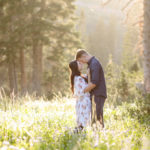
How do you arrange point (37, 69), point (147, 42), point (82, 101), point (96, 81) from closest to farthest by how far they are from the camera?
point (96, 81) < point (82, 101) < point (147, 42) < point (37, 69)

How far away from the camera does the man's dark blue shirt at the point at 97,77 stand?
5121 millimetres

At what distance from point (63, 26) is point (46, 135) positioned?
14892 millimetres

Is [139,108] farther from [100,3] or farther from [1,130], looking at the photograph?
[100,3]

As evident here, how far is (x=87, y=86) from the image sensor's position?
5.20 m

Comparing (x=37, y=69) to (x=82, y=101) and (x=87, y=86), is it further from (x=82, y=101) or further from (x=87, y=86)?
(x=87, y=86)

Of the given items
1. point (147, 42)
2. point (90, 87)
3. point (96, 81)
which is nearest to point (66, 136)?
point (90, 87)

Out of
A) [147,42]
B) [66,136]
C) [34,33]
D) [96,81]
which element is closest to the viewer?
[66,136]

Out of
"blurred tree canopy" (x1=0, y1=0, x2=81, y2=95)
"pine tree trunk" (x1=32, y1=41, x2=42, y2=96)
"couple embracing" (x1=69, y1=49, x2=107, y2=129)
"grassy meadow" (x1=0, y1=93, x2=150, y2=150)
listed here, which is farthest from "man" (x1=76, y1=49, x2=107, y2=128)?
"pine tree trunk" (x1=32, y1=41, x2=42, y2=96)

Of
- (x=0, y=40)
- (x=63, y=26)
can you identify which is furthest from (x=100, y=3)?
(x=0, y=40)

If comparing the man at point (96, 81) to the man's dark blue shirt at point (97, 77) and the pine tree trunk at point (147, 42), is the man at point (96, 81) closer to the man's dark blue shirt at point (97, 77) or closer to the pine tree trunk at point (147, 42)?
the man's dark blue shirt at point (97, 77)

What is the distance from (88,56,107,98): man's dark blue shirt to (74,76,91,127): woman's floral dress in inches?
8.7

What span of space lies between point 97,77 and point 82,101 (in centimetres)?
68

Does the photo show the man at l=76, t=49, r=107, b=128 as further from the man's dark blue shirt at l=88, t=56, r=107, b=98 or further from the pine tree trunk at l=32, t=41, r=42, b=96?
the pine tree trunk at l=32, t=41, r=42, b=96

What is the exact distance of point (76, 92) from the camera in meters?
5.40
